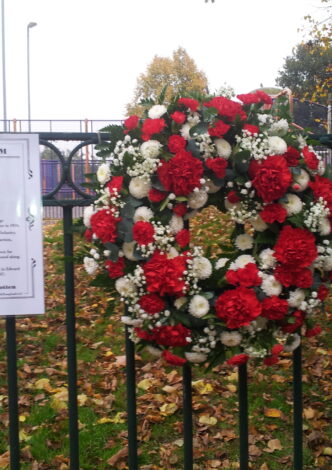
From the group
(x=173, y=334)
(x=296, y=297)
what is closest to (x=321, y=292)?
→ (x=296, y=297)

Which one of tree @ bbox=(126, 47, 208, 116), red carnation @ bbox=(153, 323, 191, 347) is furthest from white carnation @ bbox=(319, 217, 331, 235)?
tree @ bbox=(126, 47, 208, 116)

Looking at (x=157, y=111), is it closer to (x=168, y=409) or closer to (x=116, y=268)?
(x=116, y=268)

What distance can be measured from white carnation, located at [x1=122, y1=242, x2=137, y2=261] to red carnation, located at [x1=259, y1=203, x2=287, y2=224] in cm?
45

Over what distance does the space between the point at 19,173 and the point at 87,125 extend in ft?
48.6

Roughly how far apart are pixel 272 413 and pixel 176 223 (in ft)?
6.35

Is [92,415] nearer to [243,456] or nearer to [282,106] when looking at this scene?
[243,456]

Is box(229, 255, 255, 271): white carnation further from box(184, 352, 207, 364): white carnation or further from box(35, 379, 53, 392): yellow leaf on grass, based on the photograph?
box(35, 379, 53, 392): yellow leaf on grass

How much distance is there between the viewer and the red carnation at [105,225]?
183 centimetres

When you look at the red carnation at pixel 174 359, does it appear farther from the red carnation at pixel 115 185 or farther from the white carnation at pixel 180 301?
the red carnation at pixel 115 185

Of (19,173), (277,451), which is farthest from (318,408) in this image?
(19,173)

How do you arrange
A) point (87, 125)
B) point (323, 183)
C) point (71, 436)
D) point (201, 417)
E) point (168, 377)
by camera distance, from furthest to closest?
point (87, 125) → point (168, 377) → point (201, 417) → point (71, 436) → point (323, 183)

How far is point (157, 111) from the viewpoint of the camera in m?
1.94

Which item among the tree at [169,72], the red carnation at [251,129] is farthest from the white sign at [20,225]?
the tree at [169,72]

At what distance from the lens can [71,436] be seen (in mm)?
2139
